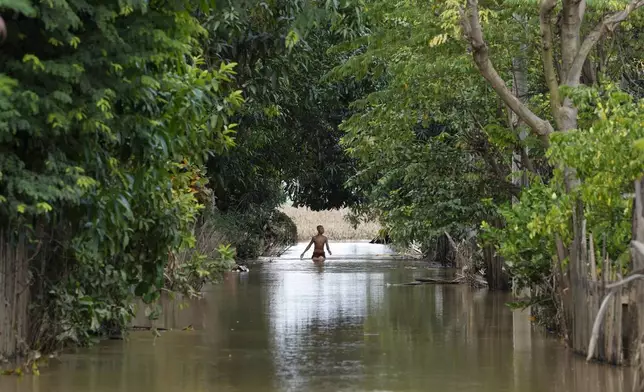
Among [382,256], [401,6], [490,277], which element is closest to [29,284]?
[401,6]

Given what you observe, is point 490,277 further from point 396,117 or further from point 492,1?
point 492,1

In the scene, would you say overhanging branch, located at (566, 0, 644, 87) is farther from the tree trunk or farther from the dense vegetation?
the tree trunk

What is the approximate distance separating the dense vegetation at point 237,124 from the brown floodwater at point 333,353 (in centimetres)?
74

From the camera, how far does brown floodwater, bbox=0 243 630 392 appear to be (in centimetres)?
1137

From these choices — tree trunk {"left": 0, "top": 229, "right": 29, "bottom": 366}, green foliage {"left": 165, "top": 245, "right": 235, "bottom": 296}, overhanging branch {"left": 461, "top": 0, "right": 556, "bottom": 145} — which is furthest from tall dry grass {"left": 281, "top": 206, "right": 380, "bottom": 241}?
tree trunk {"left": 0, "top": 229, "right": 29, "bottom": 366}

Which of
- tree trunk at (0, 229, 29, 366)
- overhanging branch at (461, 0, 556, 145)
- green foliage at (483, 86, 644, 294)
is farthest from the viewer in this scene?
overhanging branch at (461, 0, 556, 145)

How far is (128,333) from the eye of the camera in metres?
15.5

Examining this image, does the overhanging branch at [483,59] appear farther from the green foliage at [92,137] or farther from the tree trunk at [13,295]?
the tree trunk at [13,295]

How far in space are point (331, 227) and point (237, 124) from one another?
57.6 m

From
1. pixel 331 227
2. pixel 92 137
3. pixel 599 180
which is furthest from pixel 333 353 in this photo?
pixel 331 227

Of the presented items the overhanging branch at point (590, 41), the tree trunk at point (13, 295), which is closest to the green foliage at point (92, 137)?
the tree trunk at point (13, 295)

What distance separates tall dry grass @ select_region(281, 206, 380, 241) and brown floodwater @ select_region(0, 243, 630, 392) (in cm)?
4860

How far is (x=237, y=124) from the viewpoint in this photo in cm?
1504

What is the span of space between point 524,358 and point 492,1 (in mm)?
7006
